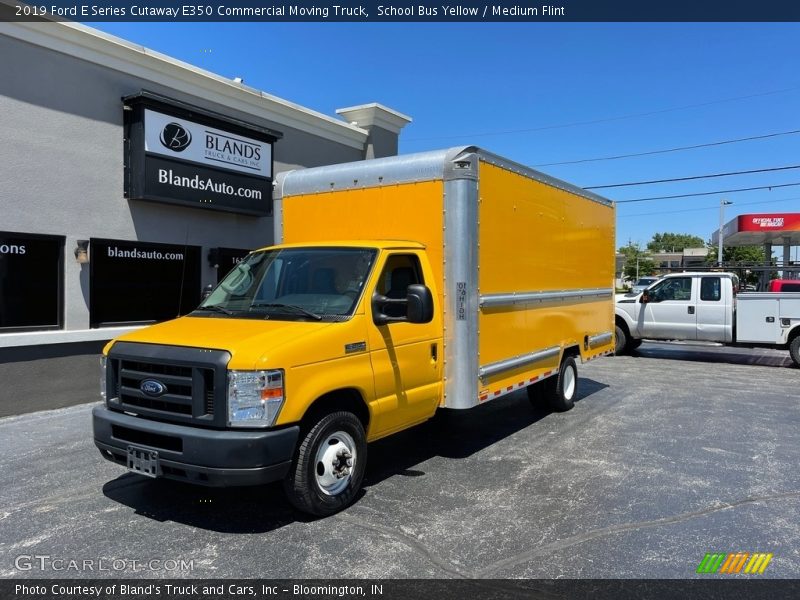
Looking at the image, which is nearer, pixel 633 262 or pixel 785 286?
pixel 785 286

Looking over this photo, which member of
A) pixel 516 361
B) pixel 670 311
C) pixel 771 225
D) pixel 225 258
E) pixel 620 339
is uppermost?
pixel 771 225

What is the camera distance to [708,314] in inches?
555

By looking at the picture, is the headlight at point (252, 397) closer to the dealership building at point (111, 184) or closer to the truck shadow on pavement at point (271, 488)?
the truck shadow on pavement at point (271, 488)

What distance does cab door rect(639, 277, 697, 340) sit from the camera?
14.3 m

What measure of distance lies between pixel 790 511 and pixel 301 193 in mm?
5510

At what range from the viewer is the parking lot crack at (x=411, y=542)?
3945mm

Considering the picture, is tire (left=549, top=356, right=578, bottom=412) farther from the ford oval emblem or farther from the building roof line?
the building roof line

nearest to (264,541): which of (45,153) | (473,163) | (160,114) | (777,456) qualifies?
(473,163)

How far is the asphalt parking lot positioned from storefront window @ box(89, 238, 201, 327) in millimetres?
2124

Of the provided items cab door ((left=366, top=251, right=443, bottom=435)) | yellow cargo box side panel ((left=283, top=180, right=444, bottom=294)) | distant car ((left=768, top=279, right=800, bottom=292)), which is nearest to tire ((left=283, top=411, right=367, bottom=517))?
cab door ((left=366, top=251, right=443, bottom=435))

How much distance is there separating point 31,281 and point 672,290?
1325 cm

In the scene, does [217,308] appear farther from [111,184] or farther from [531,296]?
[111,184]

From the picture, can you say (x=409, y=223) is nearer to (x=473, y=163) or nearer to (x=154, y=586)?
(x=473, y=163)

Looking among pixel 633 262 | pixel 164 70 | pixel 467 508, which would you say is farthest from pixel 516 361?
pixel 633 262
